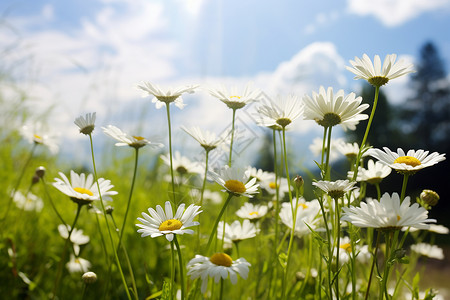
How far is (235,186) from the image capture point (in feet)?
2.55

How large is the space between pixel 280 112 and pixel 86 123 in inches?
16.8

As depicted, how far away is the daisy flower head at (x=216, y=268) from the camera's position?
0.70m

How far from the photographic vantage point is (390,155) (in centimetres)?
78

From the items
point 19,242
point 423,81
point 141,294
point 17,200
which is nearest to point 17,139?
point 17,200

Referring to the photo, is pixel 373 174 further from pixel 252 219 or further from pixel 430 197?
pixel 252 219

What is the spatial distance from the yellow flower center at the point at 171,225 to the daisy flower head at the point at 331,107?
307mm

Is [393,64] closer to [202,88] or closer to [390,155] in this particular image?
[390,155]

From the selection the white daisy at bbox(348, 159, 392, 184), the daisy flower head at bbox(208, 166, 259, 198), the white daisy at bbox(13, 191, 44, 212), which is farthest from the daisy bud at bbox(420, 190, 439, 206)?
the white daisy at bbox(13, 191, 44, 212)

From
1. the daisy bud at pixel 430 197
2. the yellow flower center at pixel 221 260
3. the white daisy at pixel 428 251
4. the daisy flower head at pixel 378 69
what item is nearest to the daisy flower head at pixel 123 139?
the yellow flower center at pixel 221 260

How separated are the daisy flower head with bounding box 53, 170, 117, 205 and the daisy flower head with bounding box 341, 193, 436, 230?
0.50 metres

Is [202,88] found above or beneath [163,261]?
above

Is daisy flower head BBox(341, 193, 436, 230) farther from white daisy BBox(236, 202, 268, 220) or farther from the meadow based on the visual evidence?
white daisy BBox(236, 202, 268, 220)

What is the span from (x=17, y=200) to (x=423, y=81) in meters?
20.5

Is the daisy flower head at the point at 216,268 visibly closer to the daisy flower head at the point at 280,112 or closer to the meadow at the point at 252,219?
the meadow at the point at 252,219
